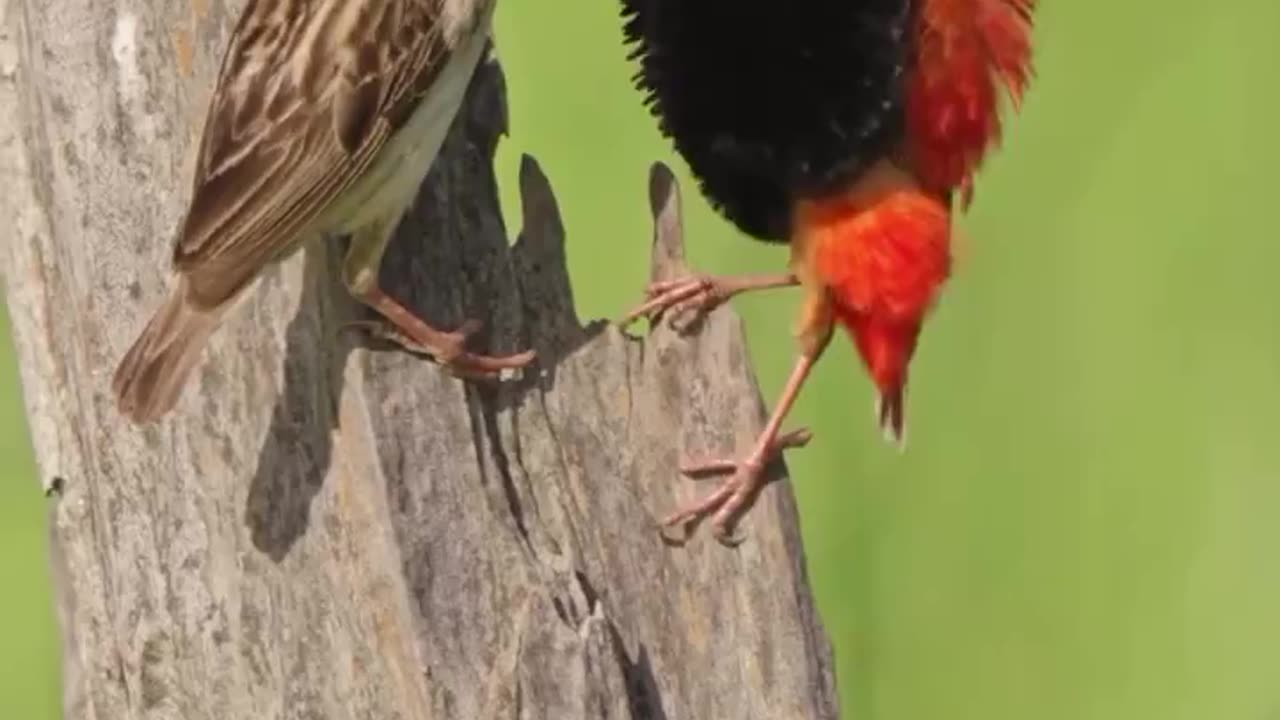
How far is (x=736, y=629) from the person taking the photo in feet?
12.6

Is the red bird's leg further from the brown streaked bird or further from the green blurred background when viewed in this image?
the green blurred background

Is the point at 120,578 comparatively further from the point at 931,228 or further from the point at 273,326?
the point at 931,228

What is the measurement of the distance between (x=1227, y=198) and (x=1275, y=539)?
1.64 feet

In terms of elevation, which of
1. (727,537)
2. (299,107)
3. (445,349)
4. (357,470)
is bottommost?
(727,537)

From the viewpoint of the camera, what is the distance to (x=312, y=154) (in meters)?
4.25

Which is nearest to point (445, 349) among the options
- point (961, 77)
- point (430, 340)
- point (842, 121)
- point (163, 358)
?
point (430, 340)

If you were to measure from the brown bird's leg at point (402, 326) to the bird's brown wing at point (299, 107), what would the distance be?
5.1 inches

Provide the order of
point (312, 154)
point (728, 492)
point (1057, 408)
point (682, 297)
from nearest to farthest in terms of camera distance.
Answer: point (728, 492), point (682, 297), point (312, 154), point (1057, 408)

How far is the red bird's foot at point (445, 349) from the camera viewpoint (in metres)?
3.67

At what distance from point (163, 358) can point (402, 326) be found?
→ 0.95 feet

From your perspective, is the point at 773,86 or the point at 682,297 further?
the point at 773,86

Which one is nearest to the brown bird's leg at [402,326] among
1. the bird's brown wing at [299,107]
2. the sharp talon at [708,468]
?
the bird's brown wing at [299,107]

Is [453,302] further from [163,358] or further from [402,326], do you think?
[163,358]

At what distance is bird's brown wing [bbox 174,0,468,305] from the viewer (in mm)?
3959
